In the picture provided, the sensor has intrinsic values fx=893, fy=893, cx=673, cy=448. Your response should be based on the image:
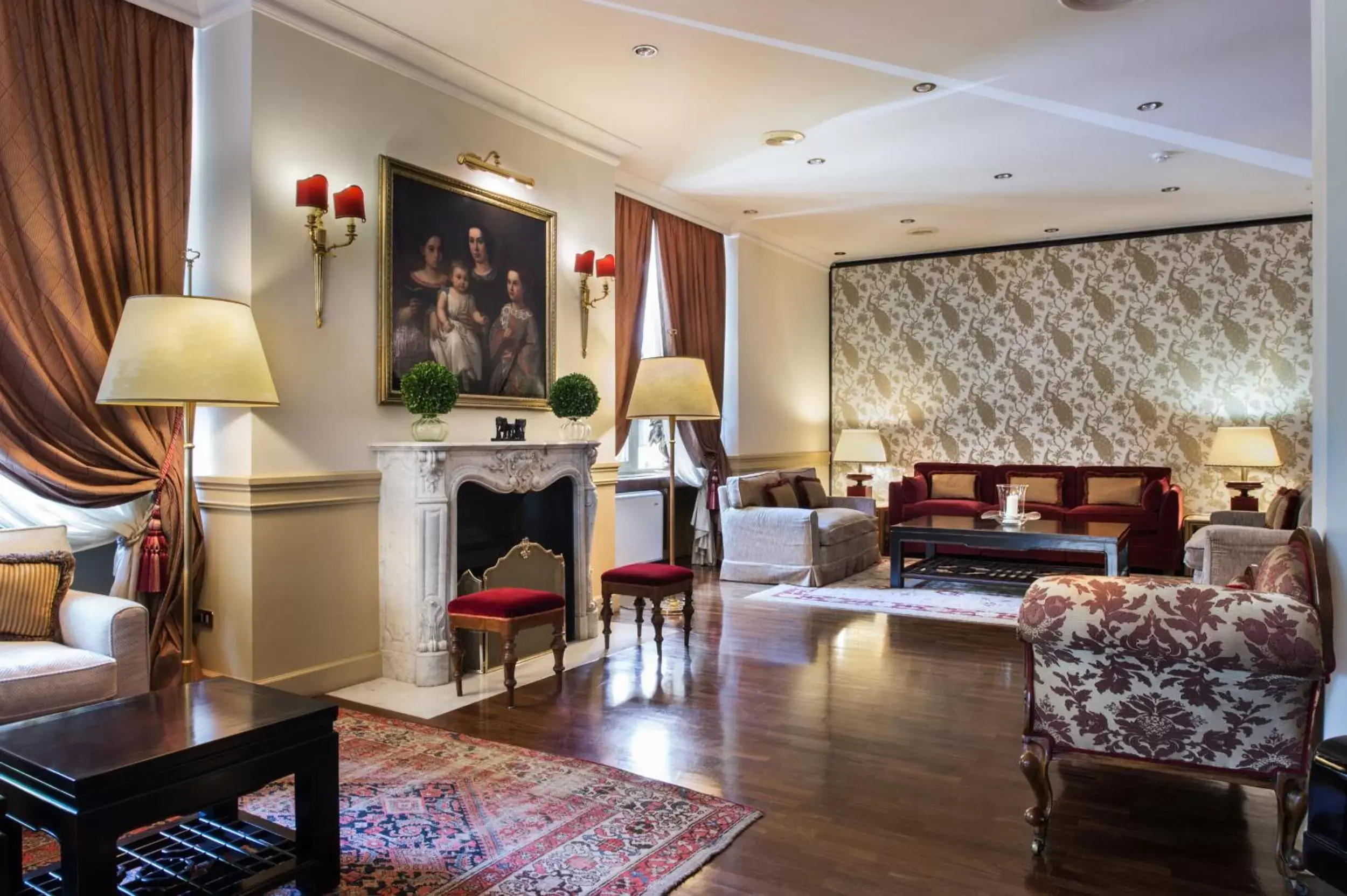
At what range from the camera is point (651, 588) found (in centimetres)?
454


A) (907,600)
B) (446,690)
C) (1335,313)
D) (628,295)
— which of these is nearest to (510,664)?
(446,690)

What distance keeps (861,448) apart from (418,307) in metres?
5.51

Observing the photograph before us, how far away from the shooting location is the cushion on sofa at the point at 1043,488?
8.06 metres

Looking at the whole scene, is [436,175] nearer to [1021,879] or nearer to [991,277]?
[1021,879]

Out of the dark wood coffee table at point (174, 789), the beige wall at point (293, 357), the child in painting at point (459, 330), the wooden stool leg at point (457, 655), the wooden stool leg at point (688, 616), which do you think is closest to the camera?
the dark wood coffee table at point (174, 789)

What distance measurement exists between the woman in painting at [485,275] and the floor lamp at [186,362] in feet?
5.27

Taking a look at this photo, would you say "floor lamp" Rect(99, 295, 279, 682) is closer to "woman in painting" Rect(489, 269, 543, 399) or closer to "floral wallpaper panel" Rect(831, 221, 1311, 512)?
"woman in painting" Rect(489, 269, 543, 399)

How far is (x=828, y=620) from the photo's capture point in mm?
5598

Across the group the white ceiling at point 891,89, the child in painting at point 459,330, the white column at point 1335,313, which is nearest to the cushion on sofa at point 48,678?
the child in painting at point 459,330

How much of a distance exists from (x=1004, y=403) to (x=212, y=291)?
7.27 meters

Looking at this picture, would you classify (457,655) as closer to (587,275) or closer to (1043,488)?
(587,275)

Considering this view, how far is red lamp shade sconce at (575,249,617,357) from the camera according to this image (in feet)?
17.8

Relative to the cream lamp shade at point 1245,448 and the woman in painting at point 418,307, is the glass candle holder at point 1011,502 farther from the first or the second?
the woman in painting at point 418,307

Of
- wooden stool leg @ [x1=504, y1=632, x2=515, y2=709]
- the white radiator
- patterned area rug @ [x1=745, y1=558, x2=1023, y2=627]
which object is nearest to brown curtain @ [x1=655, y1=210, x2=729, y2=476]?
the white radiator
